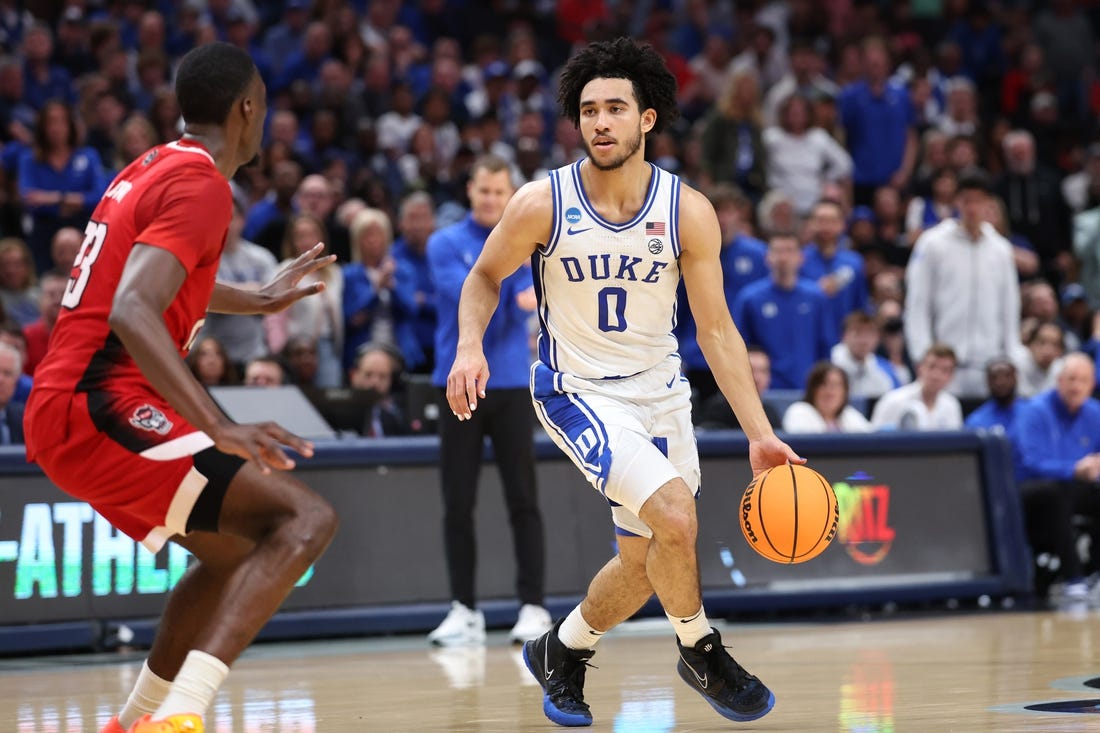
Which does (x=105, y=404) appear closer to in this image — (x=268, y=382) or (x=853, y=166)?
(x=268, y=382)

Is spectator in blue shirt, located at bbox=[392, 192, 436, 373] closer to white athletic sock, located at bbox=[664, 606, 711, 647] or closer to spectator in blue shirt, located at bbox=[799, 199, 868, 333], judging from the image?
spectator in blue shirt, located at bbox=[799, 199, 868, 333]

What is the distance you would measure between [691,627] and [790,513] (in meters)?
0.53

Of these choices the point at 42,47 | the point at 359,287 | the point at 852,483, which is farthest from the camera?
the point at 42,47

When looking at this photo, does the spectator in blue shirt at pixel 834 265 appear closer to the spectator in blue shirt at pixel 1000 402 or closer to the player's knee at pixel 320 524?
the spectator in blue shirt at pixel 1000 402

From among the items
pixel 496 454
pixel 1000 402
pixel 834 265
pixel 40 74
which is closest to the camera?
pixel 496 454

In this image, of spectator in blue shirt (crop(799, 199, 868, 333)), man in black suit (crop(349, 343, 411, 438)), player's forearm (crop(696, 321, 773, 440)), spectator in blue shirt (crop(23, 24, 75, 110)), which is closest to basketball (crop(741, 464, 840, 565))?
player's forearm (crop(696, 321, 773, 440))

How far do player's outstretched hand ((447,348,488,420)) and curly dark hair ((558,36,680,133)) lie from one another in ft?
3.64

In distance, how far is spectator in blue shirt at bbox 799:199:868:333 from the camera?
1392 cm

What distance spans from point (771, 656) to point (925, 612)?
3147 mm

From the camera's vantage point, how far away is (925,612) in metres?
11.1

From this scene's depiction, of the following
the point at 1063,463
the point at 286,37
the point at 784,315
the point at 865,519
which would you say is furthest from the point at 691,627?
the point at 286,37

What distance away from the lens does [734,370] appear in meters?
5.95

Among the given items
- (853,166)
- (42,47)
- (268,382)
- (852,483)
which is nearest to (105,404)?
(268,382)

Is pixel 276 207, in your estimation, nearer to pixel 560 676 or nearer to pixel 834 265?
pixel 834 265
